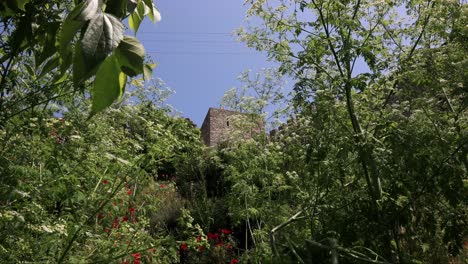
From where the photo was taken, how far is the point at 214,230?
7.12 meters

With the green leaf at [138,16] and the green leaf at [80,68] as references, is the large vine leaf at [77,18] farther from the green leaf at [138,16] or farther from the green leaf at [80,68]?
the green leaf at [138,16]

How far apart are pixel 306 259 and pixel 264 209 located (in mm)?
2683

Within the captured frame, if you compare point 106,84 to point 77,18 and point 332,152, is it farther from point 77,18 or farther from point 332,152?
point 332,152

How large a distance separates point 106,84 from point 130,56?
54mm

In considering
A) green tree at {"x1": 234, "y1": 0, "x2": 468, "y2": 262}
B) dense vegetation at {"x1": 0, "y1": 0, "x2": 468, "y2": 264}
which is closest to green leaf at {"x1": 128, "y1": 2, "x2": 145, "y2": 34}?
dense vegetation at {"x1": 0, "y1": 0, "x2": 468, "y2": 264}

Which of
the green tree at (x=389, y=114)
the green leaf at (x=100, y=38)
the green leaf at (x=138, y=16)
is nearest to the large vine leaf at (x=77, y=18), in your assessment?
the green leaf at (x=100, y=38)

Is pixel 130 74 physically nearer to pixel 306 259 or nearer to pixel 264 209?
pixel 306 259

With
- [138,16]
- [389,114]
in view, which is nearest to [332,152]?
[389,114]

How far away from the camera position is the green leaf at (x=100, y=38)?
55 centimetres

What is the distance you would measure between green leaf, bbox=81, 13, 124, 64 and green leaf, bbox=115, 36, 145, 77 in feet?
0.22

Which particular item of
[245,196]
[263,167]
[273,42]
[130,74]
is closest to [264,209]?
[245,196]

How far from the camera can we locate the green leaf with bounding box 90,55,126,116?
64cm

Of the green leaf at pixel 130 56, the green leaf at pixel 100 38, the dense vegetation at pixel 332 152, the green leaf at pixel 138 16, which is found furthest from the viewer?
the dense vegetation at pixel 332 152

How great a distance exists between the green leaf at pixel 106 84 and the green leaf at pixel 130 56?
0.05 ft
